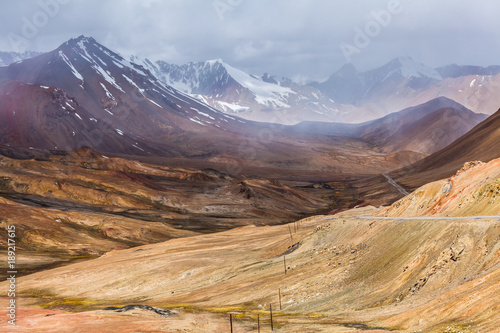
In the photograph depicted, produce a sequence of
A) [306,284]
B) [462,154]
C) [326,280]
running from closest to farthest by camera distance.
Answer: [326,280] < [306,284] < [462,154]

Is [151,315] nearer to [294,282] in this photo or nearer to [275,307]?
[275,307]

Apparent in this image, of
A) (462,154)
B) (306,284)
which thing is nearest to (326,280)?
(306,284)

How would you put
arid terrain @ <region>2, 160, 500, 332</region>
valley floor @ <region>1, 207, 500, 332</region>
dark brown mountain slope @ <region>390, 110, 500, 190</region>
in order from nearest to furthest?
valley floor @ <region>1, 207, 500, 332</region>
arid terrain @ <region>2, 160, 500, 332</region>
dark brown mountain slope @ <region>390, 110, 500, 190</region>

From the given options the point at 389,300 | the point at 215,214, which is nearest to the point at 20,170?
the point at 215,214

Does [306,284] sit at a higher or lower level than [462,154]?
lower

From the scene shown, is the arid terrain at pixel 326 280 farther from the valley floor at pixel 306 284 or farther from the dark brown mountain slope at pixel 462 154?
the dark brown mountain slope at pixel 462 154

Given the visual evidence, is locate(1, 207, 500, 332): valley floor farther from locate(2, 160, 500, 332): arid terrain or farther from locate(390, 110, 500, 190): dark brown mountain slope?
locate(390, 110, 500, 190): dark brown mountain slope

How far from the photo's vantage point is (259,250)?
229ft

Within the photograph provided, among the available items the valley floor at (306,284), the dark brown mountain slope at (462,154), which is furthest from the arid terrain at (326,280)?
the dark brown mountain slope at (462,154)

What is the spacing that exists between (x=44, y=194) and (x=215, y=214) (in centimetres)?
4595

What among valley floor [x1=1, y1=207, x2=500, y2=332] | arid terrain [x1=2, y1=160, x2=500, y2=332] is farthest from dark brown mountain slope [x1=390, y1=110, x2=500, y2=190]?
valley floor [x1=1, y1=207, x2=500, y2=332]

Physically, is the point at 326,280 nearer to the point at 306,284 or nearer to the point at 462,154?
the point at 306,284

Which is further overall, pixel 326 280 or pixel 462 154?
pixel 462 154

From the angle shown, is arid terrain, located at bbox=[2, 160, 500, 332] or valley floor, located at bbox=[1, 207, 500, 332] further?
arid terrain, located at bbox=[2, 160, 500, 332]
